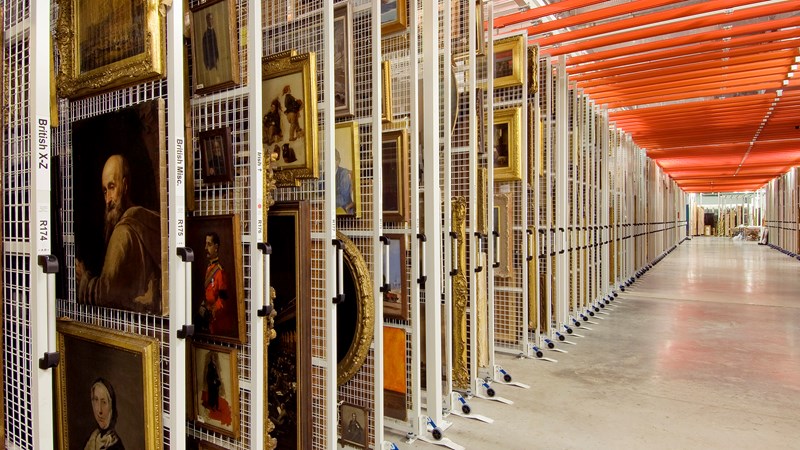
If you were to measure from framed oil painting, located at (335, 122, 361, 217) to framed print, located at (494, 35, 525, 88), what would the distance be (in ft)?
7.83

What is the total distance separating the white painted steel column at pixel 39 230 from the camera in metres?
Answer: 1.54

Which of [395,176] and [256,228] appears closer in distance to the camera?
[256,228]

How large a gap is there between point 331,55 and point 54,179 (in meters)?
1.31

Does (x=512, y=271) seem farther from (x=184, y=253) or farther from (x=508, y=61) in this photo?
(x=184, y=253)

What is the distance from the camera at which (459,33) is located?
3578 millimetres

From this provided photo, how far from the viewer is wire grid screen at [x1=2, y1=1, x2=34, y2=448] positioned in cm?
171

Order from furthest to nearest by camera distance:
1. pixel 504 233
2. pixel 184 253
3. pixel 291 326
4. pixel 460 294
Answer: pixel 504 233
pixel 460 294
pixel 291 326
pixel 184 253

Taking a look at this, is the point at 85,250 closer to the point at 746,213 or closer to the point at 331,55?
the point at 331,55

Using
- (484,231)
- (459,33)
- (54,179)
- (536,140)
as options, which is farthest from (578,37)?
(54,179)

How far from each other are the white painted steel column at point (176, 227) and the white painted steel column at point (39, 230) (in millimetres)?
336

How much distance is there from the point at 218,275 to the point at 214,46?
0.90 m

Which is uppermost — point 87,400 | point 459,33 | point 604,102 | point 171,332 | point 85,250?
point 604,102

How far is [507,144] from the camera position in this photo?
4734 mm

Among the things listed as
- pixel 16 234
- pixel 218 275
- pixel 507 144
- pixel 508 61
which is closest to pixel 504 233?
pixel 507 144
